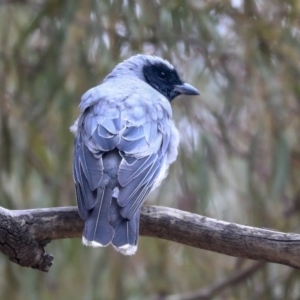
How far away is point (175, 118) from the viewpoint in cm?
603

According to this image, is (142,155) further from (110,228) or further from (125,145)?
(110,228)

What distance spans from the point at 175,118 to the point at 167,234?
7.00 ft

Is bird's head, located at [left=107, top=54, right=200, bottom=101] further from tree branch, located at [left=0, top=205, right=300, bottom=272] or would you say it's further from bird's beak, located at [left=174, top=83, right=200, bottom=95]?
tree branch, located at [left=0, top=205, right=300, bottom=272]

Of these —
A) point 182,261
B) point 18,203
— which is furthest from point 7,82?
point 182,261

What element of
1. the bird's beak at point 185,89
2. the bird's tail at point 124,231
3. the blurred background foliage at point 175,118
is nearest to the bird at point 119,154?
the bird's tail at point 124,231

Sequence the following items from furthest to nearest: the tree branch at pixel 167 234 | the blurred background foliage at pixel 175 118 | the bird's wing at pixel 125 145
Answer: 1. the blurred background foliage at pixel 175 118
2. the bird's wing at pixel 125 145
3. the tree branch at pixel 167 234

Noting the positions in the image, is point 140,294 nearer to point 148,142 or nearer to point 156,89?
point 156,89

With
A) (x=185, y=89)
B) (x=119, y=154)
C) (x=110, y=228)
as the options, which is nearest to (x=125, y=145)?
(x=119, y=154)

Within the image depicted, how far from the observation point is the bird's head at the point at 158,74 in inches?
228

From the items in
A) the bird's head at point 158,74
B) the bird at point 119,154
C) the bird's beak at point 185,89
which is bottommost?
the bird at point 119,154

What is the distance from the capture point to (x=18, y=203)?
5.93m

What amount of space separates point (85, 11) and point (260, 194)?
1.84m

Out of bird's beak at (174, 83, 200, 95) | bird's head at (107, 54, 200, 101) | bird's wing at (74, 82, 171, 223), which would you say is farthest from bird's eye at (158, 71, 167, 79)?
bird's wing at (74, 82, 171, 223)

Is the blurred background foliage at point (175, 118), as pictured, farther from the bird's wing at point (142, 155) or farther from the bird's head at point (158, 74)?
the bird's wing at point (142, 155)
